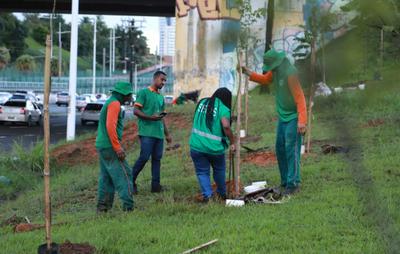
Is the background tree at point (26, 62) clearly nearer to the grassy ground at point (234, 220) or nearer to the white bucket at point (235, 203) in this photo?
the grassy ground at point (234, 220)

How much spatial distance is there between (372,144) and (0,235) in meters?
6.15

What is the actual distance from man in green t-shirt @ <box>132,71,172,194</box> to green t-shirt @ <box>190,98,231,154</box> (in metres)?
1.14

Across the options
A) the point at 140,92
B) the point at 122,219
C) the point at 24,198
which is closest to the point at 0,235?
the point at 122,219

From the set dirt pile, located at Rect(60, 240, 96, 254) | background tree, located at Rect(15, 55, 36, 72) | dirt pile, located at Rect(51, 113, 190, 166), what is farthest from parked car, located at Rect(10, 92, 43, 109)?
dirt pile, located at Rect(60, 240, 96, 254)

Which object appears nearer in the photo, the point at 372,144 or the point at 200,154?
the point at 200,154

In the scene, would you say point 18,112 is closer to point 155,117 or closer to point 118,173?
point 155,117

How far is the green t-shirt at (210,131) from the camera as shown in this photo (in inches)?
278

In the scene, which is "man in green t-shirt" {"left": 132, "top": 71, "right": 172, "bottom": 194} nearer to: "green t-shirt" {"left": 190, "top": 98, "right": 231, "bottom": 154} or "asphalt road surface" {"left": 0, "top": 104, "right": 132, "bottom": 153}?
"green t-shirt" {"left": 190, "top": 98, "right": 231, "bottom": 154}

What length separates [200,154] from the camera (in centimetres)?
717

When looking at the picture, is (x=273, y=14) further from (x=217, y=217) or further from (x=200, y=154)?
(x=200, y=154)

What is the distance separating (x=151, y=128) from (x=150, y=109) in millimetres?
263

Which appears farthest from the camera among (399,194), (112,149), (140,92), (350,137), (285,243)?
(140,92)

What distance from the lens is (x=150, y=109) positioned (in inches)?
326

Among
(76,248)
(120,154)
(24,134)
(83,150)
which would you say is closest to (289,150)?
(120,154)
